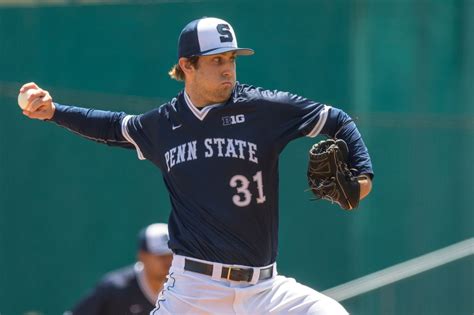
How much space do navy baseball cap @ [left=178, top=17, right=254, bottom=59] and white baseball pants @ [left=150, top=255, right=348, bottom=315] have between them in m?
1.17

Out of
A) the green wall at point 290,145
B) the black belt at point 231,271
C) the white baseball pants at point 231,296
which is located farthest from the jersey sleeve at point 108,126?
the green wall at point 290,145

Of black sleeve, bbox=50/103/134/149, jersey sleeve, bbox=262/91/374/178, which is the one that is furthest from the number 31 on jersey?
black sleeve, bbox=50/103/134/149

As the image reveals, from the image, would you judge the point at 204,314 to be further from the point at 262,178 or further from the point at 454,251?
the point at 454,251

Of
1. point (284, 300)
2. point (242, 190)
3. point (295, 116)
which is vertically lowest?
point (284, 300)

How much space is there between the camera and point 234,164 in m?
5.91

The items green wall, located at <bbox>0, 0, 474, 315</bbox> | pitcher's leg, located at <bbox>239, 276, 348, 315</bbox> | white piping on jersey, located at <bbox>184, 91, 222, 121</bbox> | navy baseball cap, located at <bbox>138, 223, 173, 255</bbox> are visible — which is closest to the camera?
pitcher's leg, located at <bbox>239, 276, 348, 315</bbox>

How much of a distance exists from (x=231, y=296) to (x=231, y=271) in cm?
13

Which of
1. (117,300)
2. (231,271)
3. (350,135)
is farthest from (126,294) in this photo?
(350,135)

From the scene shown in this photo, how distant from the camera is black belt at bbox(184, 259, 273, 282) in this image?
5.81 meters

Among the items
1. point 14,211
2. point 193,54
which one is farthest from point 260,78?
point 193,54

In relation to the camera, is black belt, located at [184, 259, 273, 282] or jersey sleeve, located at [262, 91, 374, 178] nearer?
black belt, located at [184, 259, 273, 282]

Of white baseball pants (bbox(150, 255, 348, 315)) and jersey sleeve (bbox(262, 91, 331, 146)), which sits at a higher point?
jersey sleeve (bbox(262, 91, 331, 146))

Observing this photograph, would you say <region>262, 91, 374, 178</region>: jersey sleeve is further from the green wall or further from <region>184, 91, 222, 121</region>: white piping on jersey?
the green wall

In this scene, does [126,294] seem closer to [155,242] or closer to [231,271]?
[155,242]
